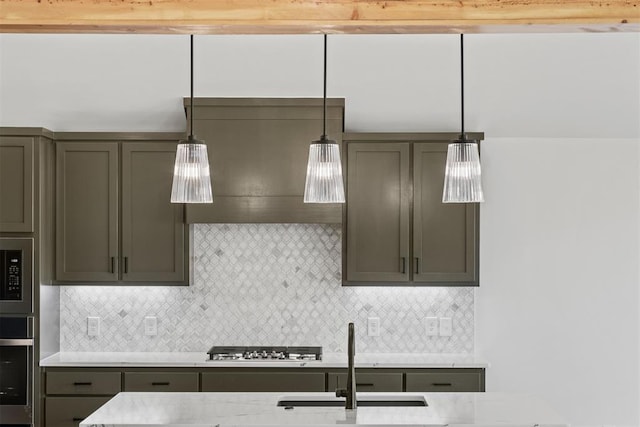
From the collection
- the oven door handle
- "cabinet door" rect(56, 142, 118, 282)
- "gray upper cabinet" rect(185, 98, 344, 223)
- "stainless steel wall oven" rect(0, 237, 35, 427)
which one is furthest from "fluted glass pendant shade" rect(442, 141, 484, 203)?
the oven door handle

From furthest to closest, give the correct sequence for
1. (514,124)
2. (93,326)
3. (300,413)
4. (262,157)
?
(93,326) → (514,124) → (262,157) → (300,413)

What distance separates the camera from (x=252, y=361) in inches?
180

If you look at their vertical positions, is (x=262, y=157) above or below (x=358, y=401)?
above

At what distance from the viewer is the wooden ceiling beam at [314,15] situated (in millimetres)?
2635

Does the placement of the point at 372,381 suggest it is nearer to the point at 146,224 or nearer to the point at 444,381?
the point at 444,381

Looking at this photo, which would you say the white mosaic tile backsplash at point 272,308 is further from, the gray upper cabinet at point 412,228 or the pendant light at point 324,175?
the pendant light at point 324,175

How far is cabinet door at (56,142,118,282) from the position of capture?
4754mm

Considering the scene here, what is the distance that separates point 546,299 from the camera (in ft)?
16.5

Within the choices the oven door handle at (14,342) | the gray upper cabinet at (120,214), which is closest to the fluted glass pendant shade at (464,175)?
the gray upper cabinet at (120,214)

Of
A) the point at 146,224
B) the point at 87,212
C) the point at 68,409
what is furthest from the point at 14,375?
the point at 146,224

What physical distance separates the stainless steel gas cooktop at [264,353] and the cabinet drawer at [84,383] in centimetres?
64

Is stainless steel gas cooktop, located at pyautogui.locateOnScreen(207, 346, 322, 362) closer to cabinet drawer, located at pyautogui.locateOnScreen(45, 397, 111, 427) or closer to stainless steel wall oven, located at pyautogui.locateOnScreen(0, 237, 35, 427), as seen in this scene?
cabinet drawer, located at pyautogui.locateOnScreen(45, 397, 111, 427)

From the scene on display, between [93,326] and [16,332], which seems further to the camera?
[93,326]

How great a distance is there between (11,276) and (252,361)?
165 cm
